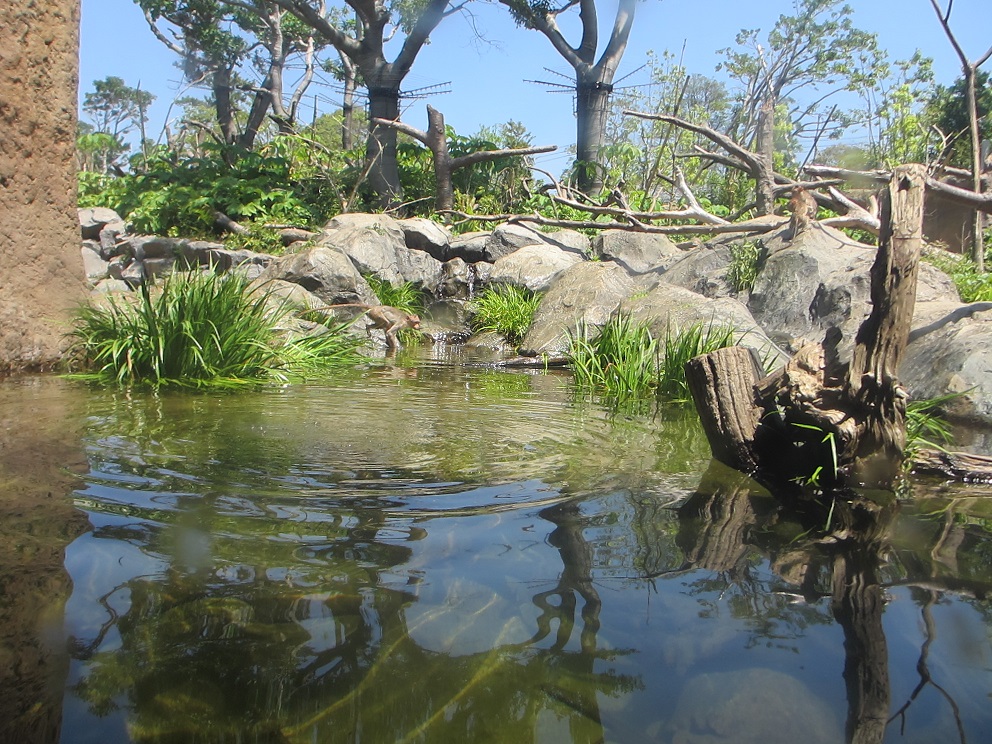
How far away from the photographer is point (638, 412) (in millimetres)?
5715

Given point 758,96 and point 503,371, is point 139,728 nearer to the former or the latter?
point 503,371

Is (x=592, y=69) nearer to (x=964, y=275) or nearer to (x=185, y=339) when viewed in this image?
(x=964, y=275)

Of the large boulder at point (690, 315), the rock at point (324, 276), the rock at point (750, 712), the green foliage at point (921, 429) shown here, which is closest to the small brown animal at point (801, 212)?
the large boulder at point (690, 315)

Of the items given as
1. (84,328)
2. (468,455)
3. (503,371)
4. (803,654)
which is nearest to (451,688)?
Answer: (803,654)

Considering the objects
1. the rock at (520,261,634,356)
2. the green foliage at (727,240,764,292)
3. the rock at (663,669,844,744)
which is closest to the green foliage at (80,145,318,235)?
the rock at (520,261,634,356)

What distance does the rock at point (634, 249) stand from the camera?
12.9 metres

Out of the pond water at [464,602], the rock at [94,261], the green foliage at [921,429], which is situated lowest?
the pond water at [464,602]

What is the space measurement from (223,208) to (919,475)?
45.6ft

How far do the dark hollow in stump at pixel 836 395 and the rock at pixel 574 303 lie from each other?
5.63 m

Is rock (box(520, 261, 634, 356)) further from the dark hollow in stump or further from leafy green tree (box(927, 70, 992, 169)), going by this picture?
leafy green tree (box(927, 70, 992, 169))

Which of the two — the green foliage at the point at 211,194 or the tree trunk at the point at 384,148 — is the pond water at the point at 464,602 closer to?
the green foliage at the point at 211,194

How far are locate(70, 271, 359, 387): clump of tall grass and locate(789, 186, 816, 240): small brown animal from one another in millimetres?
6591

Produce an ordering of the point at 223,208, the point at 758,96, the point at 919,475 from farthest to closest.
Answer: the point at 758,96, the point at 223,208, the point at 919,475

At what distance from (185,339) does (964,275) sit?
381 inches
